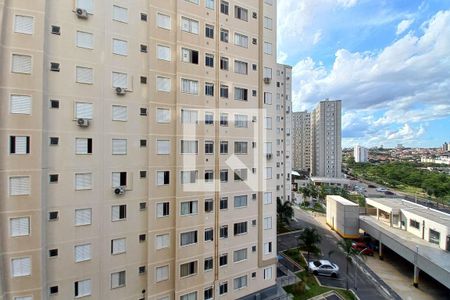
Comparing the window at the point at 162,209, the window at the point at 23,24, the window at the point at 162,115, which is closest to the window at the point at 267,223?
the window at the point at 162,209

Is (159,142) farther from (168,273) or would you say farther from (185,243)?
(168,273)

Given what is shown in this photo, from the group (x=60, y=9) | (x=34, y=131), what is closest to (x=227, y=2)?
(x=60, y=9)

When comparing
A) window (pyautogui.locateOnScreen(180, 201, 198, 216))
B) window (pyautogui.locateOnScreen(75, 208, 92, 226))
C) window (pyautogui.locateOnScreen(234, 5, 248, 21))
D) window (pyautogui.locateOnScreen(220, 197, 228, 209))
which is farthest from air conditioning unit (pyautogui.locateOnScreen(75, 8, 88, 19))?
window (pyautogui.locateOnScreen(220, 197, 228, 209))

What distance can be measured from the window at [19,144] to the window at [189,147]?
803cm

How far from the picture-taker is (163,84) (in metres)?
15.8

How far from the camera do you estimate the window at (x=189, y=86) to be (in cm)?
1628

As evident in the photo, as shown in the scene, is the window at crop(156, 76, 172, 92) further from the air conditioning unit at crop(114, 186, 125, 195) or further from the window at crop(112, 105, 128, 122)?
the air conditioning unit at crop(114, 186, 125, 195)

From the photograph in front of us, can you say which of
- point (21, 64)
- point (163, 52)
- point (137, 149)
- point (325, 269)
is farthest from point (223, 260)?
point (21, 64)

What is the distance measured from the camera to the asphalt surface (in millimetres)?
22531

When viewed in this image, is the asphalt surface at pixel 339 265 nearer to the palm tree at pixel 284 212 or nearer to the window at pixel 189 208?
the palm tree at pixel 284 212

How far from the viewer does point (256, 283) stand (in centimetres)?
1927

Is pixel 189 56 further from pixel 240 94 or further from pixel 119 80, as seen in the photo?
pixel 119 80

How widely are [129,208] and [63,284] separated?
16.0 ft

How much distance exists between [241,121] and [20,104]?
42.5ft
